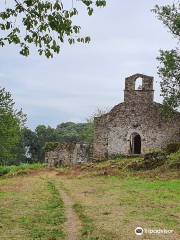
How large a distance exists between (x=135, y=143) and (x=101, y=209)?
2573 centimetres

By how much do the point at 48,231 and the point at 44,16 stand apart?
4.77 metres

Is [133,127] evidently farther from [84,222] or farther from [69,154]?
[84,222]

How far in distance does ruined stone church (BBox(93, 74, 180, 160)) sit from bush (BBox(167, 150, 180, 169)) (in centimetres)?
779

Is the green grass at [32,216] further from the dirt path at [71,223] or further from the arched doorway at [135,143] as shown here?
the arched doorway at [135,143]

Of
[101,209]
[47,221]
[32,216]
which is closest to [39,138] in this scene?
[101,209]

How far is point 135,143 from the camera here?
41.6m

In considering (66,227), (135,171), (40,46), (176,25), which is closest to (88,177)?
(135,171)

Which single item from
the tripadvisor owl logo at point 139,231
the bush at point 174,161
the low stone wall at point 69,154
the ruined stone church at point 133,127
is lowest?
the tripadvisor owl logo at point 139,231

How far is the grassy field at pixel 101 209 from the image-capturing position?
12.3 meters

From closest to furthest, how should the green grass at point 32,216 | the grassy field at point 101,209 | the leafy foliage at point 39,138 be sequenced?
the green grass at point 32,216
the grassy field at point 101,209
the leafy foliage at point 39,138

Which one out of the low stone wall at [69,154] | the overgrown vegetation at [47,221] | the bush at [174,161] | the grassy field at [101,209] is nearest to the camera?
the overgrown vegetation at [47,221]

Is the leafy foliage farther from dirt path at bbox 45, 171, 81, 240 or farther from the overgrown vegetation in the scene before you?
the overgrown vegetation

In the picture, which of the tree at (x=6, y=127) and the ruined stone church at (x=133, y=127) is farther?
the tree at (x=6, y=127)

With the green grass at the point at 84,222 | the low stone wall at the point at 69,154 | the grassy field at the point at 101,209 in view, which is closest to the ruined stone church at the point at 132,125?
the low stone wall at the point at 69,154
